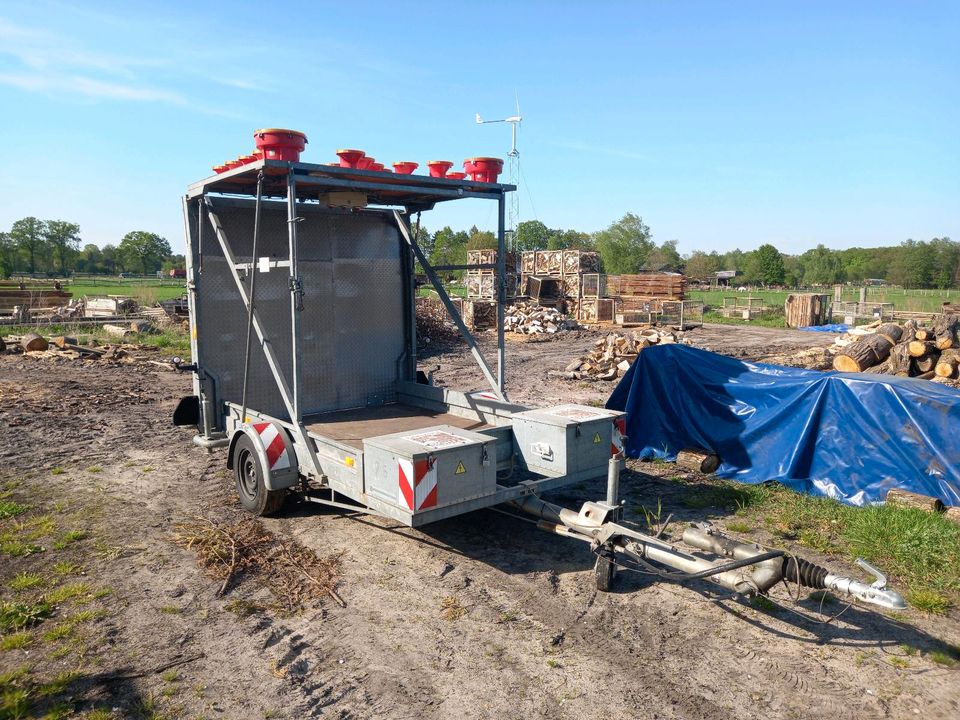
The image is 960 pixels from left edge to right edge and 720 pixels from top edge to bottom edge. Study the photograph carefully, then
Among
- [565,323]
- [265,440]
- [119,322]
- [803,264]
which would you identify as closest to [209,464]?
[265,440]

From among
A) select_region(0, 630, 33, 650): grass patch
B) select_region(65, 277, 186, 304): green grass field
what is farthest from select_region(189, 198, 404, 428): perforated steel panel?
select_region(65, 277, 186, 304): green grass field

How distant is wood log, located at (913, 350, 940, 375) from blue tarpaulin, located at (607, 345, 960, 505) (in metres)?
4.97

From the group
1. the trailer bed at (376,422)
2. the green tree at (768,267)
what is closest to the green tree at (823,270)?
the green tree at (768,267)

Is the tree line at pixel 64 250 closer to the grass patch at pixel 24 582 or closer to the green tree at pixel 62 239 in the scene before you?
the green tree at pixel 62 239

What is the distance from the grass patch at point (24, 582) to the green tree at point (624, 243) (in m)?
109

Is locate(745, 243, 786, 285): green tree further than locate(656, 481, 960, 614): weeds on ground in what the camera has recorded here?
Yes

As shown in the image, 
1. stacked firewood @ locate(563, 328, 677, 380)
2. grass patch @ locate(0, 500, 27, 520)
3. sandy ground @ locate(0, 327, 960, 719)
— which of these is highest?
stacked firewood @ locate(563, 328, 677, 380)

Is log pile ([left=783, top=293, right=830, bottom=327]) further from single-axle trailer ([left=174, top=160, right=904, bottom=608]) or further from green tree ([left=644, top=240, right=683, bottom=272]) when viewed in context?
green tree ([left=644, top=240, right=683, bottom=272])

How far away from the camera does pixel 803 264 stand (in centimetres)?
12262

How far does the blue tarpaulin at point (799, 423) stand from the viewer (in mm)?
7078

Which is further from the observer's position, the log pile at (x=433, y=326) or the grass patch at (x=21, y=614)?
the log pile at (x=433, y=326)

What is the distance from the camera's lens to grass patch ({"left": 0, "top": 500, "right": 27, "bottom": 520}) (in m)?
6.83

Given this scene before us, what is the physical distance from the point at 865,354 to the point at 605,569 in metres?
9.92

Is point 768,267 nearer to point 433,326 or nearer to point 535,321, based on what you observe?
point 535,321
